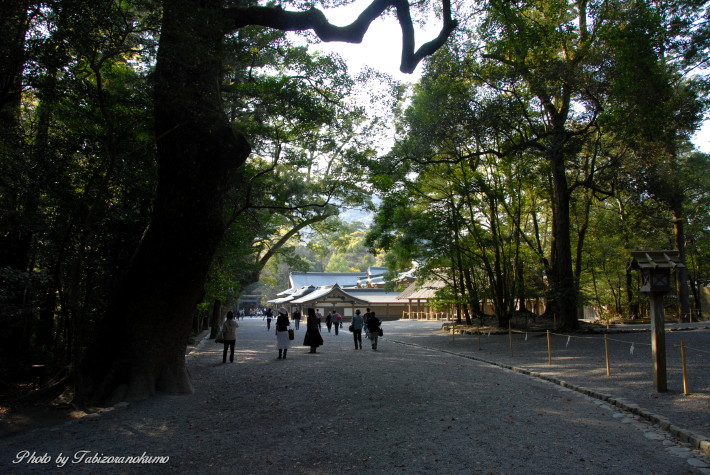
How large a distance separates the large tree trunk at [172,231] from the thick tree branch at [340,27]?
0.54 metres

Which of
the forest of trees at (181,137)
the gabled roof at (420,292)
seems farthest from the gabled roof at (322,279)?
the forest of trees at (181,137)

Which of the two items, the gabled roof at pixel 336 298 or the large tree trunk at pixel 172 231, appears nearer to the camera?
the large tree trunk at pixel 172 231

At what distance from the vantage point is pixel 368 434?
533 cm

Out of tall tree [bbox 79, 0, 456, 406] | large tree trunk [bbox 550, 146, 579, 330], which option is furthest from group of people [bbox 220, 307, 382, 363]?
large tree trunk [bbox 550, 146, 579, 330]

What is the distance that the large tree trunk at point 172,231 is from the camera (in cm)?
741

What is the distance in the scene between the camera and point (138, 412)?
657cm

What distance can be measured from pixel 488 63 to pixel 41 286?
14196 mm

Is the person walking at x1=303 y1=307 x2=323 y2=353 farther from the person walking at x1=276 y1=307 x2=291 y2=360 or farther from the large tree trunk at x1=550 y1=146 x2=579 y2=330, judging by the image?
the large tree trunk at x1=550 y1=146 x2=579 y2=330

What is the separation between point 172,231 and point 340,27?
4.41m

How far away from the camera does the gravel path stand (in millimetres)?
4367

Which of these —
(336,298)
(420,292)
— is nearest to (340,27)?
(336,298)

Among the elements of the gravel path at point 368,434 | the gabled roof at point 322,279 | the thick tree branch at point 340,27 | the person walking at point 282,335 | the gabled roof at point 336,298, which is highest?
the thick tree branch at point 340,27

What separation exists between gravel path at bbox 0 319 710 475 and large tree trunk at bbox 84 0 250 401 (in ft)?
2.98

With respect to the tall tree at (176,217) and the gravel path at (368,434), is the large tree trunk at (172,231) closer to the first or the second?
the tall tree at (176,217)
